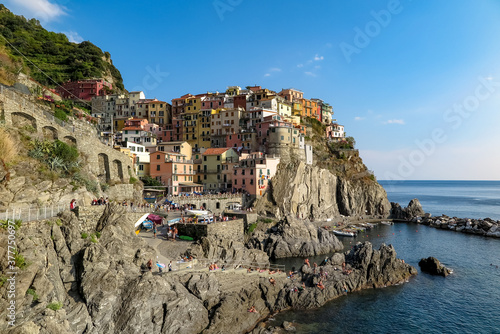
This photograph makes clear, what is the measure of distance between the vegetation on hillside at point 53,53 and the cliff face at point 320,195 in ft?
204

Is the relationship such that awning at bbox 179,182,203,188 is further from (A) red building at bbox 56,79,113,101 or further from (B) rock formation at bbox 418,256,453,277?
(A) red building at bbox 56,79,113,101

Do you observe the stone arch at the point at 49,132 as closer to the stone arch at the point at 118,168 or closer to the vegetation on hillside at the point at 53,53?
the stone arch at the point at 118,168

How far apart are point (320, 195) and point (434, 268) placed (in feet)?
97.0

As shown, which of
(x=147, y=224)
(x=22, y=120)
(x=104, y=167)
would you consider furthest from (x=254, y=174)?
(x=22, y=120)

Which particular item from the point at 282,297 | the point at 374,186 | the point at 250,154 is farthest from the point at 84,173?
the point at 374,186

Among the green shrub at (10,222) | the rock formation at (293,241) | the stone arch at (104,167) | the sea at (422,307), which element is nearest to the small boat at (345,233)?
the rock formation at (293,241)

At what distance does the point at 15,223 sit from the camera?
58.6ft

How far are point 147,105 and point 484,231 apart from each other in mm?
81309

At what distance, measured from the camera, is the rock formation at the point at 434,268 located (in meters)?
36.2

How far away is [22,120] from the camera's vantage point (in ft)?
96.8

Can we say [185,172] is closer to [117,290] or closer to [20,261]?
[117,290]

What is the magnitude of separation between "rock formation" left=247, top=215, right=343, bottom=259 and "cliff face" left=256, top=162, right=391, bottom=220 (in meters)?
3.27

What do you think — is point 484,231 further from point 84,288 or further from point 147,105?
point 147,105

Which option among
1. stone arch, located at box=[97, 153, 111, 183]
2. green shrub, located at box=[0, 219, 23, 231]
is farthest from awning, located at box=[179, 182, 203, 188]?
green shrub, located at box=[0, 219, 23, 231]
